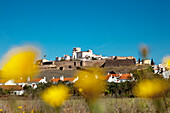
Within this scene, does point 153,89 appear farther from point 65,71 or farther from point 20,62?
point 65,71

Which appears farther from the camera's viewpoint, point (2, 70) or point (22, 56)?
point (2, 70)

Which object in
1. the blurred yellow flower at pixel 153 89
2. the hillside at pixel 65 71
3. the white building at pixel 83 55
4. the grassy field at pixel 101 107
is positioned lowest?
the grassy field at pixel 101 107

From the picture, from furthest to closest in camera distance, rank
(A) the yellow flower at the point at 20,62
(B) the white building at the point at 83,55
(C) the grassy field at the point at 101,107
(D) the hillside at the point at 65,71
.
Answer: (B) the white building at the point at 83,55 → (D) the hillside at the point at 65,71 → (C) the grassy field at the point at 101,107 → (A) the yellow flower at the point at 20,62

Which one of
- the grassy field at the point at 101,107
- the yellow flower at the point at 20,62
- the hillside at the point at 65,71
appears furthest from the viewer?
the hillside at the point at 65,71

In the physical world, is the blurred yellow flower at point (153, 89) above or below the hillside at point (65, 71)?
below

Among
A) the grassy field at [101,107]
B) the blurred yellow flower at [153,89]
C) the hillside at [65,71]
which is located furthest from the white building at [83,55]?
the blurred yellow flower at [153,89]

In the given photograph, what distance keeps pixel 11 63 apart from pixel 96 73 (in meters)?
0.41

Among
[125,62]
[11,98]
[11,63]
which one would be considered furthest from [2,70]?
[125,62]

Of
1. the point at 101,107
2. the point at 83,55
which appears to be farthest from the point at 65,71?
the point at 101,107

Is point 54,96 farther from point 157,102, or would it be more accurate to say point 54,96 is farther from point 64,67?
point 64,67

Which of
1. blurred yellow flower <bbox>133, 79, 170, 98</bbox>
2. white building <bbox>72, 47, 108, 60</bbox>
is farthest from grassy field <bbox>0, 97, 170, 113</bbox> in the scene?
white building <bbox>72, 47, 108, 60</bbox>

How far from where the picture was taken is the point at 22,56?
1.06m

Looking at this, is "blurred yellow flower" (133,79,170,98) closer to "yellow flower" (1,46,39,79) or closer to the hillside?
"yellow flower" (1,46,39,79)

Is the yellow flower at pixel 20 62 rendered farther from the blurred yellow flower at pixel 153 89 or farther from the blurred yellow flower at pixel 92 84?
the blurred yellow flower at pixel 153 89
